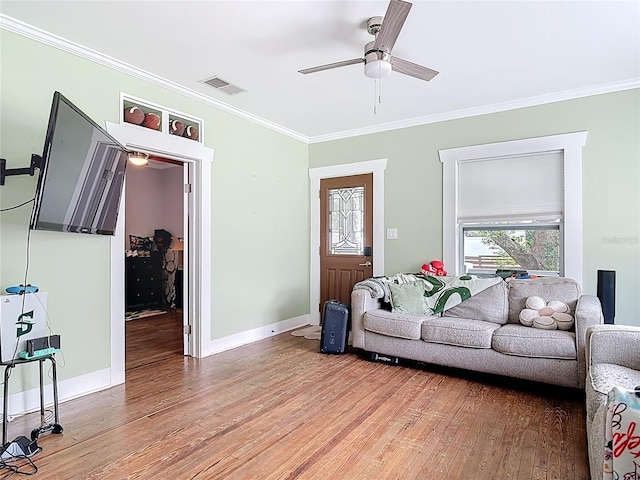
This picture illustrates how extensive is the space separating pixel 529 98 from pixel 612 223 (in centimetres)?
148

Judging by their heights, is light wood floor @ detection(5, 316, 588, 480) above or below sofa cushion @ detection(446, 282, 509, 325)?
below

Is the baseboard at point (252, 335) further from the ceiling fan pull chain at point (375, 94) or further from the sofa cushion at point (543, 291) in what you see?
the ceiling fan pull chain at point (375, 94)

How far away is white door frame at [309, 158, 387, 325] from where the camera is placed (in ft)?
16.3

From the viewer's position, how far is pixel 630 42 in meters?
2.88

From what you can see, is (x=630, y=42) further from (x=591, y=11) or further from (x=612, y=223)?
(x=612, y=223)

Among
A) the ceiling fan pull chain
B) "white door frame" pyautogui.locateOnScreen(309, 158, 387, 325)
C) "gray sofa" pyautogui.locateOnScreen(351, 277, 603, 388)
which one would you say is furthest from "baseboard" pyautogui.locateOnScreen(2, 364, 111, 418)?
the ceiling fan pull chain

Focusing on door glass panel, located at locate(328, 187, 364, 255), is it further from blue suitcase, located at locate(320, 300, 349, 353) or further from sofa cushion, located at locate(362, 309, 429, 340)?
sofa cushion, located at locate(362, 309, 429, 340)

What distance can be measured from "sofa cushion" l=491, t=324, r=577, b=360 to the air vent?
326 cm

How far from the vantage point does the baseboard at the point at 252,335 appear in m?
4.10

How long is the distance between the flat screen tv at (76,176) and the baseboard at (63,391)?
1152 mm

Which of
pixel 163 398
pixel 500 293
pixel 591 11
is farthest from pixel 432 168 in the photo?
pixel 163 398

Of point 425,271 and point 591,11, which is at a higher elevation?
point 591,11

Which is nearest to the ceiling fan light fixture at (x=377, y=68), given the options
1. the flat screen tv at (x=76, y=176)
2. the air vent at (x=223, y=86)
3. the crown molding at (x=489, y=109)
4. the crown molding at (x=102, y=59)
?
the air vent at (x=223, y=86)

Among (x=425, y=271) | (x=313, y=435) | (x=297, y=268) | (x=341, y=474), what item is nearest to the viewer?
(x=341, y=474)
